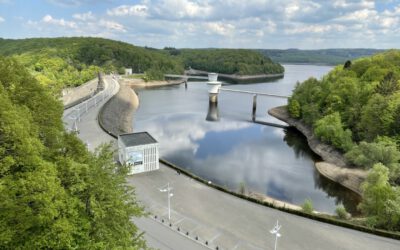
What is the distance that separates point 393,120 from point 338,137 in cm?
653

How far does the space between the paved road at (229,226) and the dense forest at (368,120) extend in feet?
11.3

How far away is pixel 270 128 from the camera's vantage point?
5719cm

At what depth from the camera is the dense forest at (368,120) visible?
69.7 ft

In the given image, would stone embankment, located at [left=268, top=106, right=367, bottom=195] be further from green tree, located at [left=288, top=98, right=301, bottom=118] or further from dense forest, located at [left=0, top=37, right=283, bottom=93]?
dense forest, located at [left=0, top=37, right=283, bottom=93]

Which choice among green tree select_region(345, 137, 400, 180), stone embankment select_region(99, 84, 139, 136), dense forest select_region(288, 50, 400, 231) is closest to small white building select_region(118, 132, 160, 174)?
stone embankment select_region(99, 84, 139, 136)

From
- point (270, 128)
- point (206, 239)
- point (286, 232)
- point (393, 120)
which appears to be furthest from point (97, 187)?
point (270, 128)

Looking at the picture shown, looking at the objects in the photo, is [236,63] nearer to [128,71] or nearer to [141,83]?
[128,71]

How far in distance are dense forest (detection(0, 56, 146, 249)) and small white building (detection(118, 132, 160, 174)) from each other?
1222 cm

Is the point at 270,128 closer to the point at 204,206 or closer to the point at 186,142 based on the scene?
the point at 186,142

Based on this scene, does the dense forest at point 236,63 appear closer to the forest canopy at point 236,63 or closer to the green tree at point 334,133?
the forest canopy at point 236,63

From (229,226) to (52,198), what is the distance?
12205 millimetres

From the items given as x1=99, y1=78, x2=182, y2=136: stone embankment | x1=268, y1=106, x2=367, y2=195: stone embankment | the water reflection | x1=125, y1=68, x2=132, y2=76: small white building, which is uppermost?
x1=125, y1=68, x2=132, y2=76: small white building

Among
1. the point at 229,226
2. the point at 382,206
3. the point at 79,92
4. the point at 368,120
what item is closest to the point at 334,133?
the point at 368,120

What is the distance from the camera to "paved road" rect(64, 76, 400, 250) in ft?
56.1
